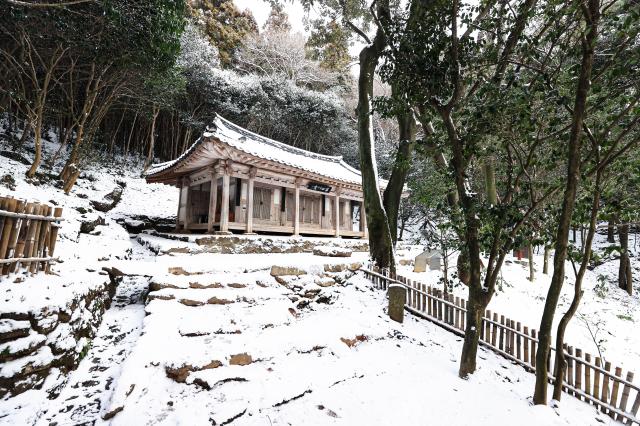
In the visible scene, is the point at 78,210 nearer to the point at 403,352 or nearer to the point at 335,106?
the point at 403,352

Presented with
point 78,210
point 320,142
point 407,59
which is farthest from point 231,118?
point 407,59

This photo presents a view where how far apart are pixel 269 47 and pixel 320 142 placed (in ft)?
35.5

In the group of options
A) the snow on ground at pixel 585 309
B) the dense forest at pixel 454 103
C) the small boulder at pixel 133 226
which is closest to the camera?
the dense forest at pixel 454 103

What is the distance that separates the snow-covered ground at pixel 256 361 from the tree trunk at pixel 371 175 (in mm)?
1232

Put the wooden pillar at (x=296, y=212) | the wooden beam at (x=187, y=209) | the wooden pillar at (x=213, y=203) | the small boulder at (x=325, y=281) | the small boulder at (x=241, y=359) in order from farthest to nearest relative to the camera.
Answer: the wooden beam at (x=187, y=209)
the wooden pillar at (x=296, y=212)
the wooden pillar at (x=213, y=203)
the small boulder at (x=325, y=281)
the small boulder at (x=241, y=359)

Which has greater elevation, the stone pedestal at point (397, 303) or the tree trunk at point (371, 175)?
the tree trunk at point (371, 175)

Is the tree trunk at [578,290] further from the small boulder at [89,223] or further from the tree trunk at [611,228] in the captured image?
the small boulder at [89,223]

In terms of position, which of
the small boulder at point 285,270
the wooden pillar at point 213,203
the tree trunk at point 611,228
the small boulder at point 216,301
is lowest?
the small boulder at point 216,301

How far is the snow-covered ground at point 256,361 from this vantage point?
3199 mm

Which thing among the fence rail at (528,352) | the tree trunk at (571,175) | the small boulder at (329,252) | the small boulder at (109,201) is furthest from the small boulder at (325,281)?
the small boulder at (109,201)

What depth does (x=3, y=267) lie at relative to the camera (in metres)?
3.36

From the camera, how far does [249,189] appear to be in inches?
464

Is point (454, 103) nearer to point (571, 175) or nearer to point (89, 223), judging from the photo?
point (571, 175)

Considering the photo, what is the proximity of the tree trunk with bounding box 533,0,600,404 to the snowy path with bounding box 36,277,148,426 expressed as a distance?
5.15 meters
